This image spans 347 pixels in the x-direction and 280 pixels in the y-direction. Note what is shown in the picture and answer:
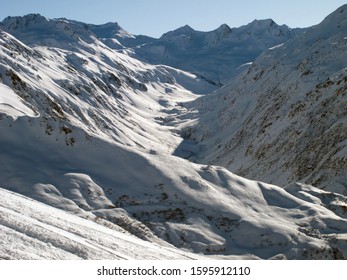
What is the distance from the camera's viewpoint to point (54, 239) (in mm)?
11656

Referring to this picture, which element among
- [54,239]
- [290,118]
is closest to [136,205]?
[54,239]

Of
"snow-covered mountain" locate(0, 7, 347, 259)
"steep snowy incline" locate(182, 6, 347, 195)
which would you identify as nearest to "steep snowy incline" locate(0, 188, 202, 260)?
"snow-covered mountain" locate(0, 7, 347, 259)

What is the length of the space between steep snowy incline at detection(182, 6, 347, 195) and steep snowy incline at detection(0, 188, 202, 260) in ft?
70.7

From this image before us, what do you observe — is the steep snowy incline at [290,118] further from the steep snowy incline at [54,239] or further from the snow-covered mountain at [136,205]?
the steep snowy incline at [54,239]

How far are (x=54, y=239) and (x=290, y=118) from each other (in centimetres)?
4390

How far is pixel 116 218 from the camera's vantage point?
18.9m

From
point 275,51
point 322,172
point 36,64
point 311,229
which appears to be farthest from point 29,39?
point 311,229

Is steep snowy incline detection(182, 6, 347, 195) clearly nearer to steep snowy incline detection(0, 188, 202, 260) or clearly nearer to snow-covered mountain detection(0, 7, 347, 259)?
snow-covered mountain detection(0, 7, 347, 259)

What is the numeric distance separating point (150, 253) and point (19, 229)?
172 inches

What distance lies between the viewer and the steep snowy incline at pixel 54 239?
10.6 meters

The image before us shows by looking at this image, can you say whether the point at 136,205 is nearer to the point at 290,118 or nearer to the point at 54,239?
the point at 54,239

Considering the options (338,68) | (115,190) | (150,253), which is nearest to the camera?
(150,253)
